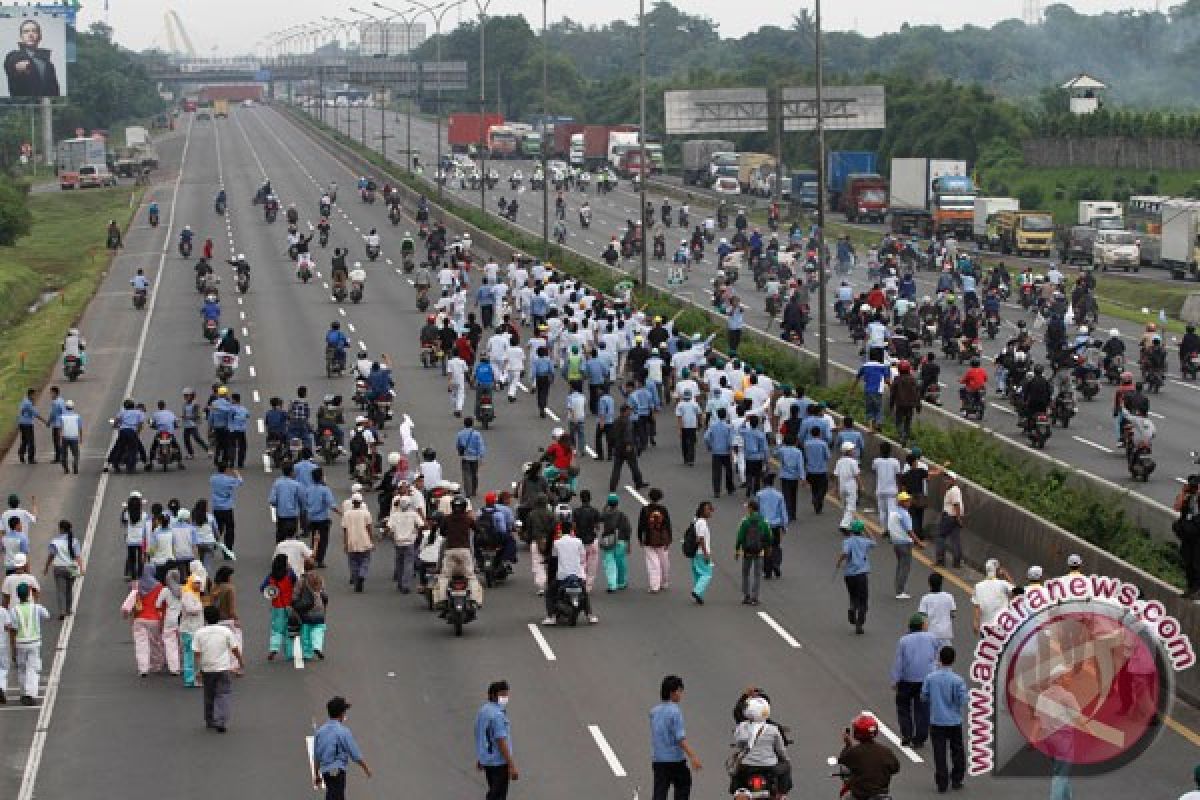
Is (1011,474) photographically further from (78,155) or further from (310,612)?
(78,155)

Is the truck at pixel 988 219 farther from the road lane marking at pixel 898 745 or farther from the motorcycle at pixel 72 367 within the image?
the road lane marking at pixel 898 745

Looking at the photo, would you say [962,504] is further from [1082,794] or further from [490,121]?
[490,121]

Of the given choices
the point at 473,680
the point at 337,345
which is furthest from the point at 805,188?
the point at 473,680

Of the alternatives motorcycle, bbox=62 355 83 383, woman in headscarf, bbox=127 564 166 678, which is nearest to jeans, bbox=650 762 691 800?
woman in headscarf, bbox=127 564 166 678

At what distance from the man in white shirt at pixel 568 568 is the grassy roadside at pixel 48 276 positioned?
17631mm

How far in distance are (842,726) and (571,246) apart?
64490mm

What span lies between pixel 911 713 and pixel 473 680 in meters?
5.08

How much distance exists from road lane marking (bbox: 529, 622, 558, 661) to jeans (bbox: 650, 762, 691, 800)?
6.46m

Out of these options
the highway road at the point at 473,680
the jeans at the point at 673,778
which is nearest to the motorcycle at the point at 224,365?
the highway road at the point at 473,680

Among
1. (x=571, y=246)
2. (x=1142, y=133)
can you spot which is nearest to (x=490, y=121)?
(x=1142, y=133)

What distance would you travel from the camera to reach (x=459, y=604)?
2625 centimetres

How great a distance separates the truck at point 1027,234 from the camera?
84875 mm

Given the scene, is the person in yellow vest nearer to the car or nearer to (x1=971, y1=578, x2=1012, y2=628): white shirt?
(x1=971, y1=578, x2=1012, y2=628): white shirt

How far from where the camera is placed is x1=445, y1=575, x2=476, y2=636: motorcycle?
86.1 ft
